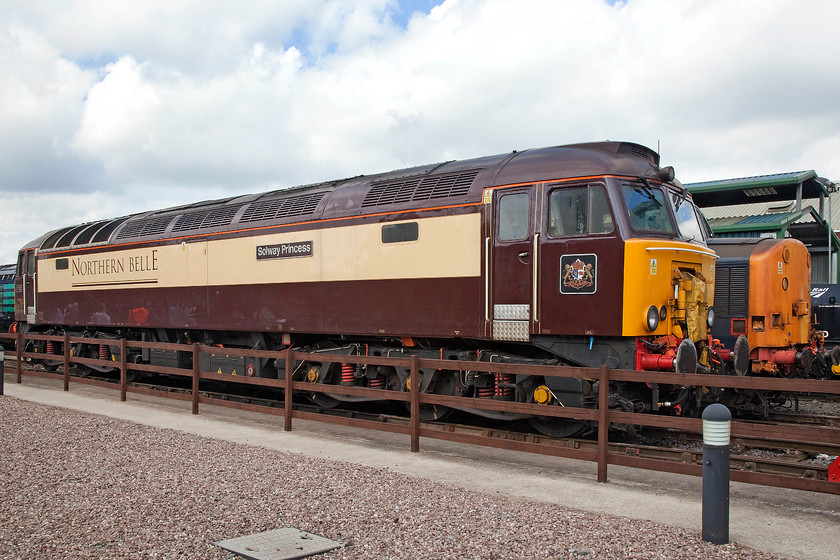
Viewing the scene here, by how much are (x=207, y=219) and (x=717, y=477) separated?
1073 centimetres

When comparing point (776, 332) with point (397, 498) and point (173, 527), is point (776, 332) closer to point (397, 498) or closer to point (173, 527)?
point (397, 498)

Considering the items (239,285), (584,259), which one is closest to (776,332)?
(584,259)

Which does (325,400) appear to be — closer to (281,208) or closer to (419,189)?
(281,208)

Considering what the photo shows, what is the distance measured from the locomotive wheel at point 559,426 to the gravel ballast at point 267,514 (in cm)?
277

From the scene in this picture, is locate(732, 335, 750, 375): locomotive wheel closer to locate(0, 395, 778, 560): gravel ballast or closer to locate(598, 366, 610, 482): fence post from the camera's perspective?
locate(598, 366, 610, 482): fence post

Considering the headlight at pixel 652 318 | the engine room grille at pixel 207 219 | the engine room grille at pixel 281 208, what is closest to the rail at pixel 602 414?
the headlight at pixel 652 318

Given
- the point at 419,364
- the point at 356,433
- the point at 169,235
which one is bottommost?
the point at 356,433

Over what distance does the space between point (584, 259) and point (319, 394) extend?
203 inches

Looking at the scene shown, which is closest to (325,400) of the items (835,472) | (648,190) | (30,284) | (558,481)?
(558,481)

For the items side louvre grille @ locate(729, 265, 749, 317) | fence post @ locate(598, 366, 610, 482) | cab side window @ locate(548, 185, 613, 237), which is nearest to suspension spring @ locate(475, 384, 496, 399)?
cab side window @ locate(548, 185, 613, 237)

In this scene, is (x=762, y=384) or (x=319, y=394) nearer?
(x=762, y=384)

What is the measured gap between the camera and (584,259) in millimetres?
8242

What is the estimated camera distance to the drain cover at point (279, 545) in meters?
4.44

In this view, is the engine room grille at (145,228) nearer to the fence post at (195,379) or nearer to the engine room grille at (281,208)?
the engine room grille at (281,208)
